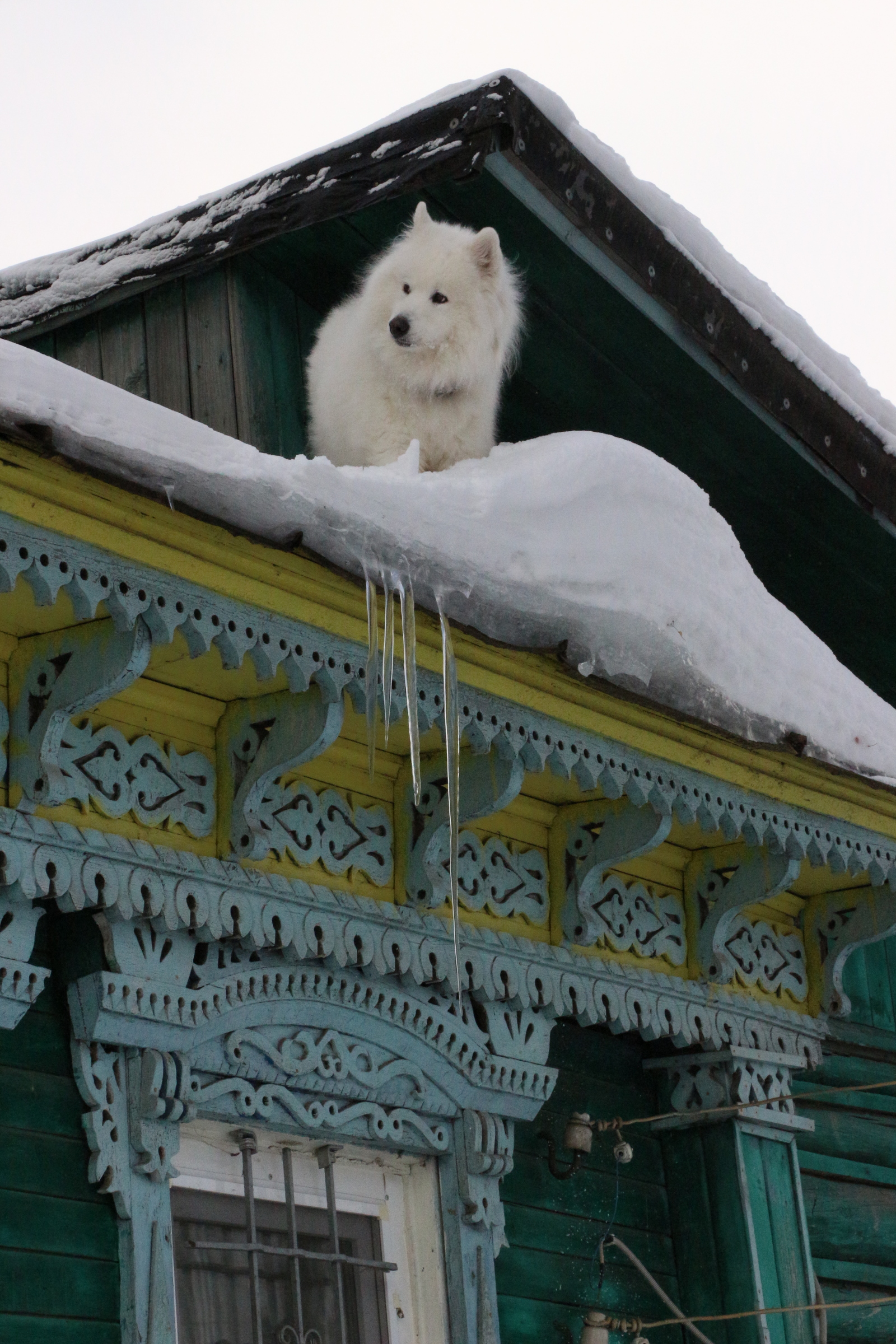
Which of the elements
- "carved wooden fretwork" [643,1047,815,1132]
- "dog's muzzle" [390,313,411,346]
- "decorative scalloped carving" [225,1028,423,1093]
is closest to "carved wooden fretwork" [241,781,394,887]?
"decorative scalloped carving" [225,1028,423,1093]

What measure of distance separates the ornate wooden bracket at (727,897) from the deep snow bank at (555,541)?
490 millimetres

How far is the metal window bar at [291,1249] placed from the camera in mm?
4047

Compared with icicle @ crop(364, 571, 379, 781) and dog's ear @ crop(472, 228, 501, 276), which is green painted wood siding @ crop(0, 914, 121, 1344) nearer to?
icicle @ crop(364, 571, 379, 781)

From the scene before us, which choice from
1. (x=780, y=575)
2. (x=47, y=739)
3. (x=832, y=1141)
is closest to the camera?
(x=47, y=739)

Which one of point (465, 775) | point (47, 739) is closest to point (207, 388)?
point (465, 775)

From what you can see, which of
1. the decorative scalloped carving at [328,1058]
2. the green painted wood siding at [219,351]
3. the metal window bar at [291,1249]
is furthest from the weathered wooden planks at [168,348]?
the metal window bar at [291,1249]

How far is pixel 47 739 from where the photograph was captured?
3.69m

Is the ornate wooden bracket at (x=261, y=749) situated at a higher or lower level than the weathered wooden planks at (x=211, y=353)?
lower

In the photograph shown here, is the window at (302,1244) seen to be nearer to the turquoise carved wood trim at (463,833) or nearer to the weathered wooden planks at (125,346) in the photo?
the turquoise carved wood trim at (463,833)

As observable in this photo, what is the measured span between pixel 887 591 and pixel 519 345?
87.2 inches

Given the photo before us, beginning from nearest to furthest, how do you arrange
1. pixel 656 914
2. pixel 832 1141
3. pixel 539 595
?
pixel 539 595 → pixel 656 914 → pixel 832 1141

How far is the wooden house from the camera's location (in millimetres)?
3695

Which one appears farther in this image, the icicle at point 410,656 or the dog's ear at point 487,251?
the dog's ear at point 487,251

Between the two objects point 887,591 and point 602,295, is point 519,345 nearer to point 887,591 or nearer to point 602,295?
point 602,295
